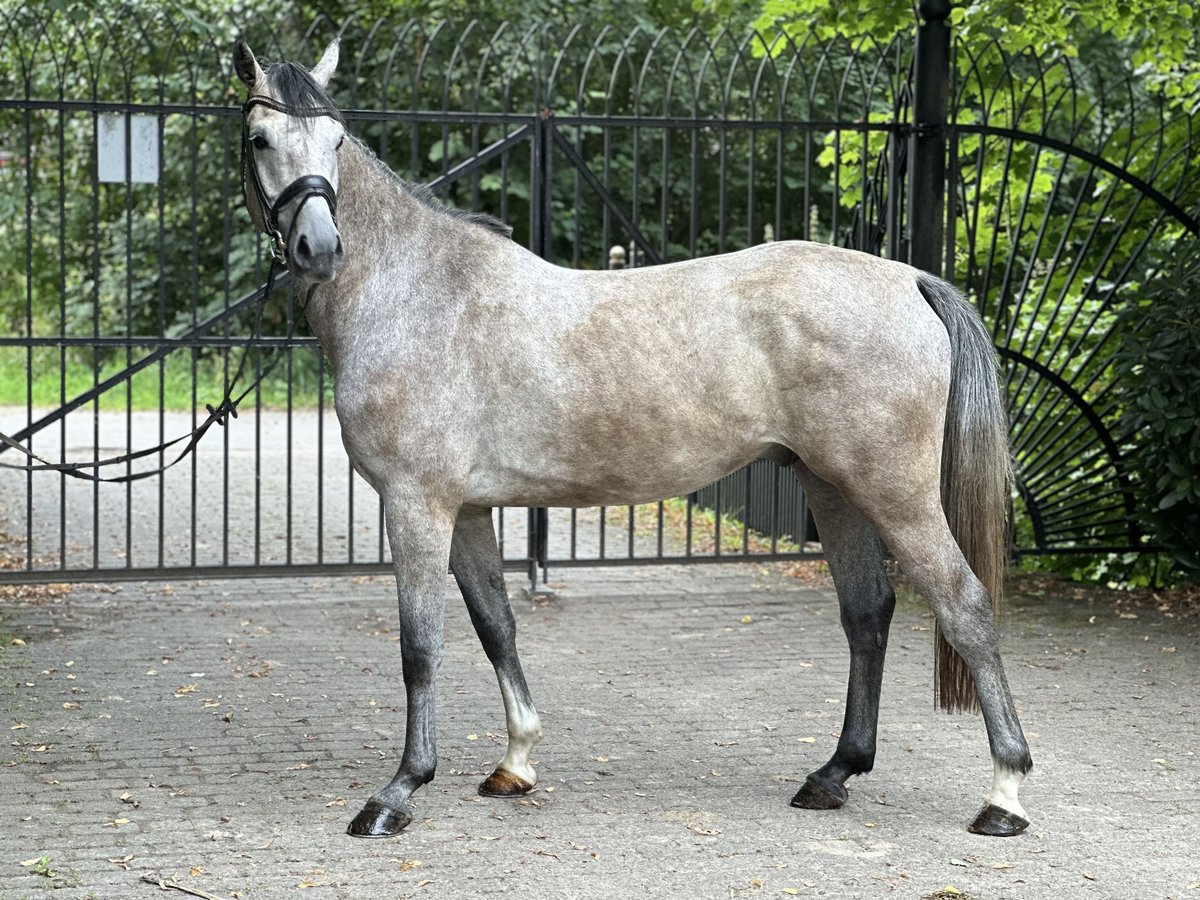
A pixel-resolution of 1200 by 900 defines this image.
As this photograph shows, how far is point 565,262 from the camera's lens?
57.0ft

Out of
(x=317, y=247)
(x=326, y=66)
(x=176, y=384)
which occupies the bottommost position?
(x=176, y=384)

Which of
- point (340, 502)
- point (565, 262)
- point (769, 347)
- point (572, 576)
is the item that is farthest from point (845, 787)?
point (565, 262)

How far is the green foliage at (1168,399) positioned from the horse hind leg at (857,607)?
10.8 feet

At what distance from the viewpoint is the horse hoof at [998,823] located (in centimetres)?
443

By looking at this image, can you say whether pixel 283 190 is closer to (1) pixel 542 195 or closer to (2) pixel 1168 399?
(1) pixel 542 195

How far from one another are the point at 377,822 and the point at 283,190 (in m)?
1.90

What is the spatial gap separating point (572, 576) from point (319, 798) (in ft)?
14.2

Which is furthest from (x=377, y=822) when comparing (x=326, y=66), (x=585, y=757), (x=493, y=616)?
(x=326, y=66)

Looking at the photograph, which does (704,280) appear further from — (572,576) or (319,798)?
(572,576)

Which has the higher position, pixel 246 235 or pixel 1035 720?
pixel 246 235

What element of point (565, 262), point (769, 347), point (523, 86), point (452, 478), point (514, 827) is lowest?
point (514, 827)

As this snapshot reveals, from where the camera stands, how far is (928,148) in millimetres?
8086

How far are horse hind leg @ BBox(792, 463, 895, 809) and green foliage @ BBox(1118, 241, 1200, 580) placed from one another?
3.29m

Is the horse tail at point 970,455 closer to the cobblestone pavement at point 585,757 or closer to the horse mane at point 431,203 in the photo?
the cobblestone pavement at point 585,757
